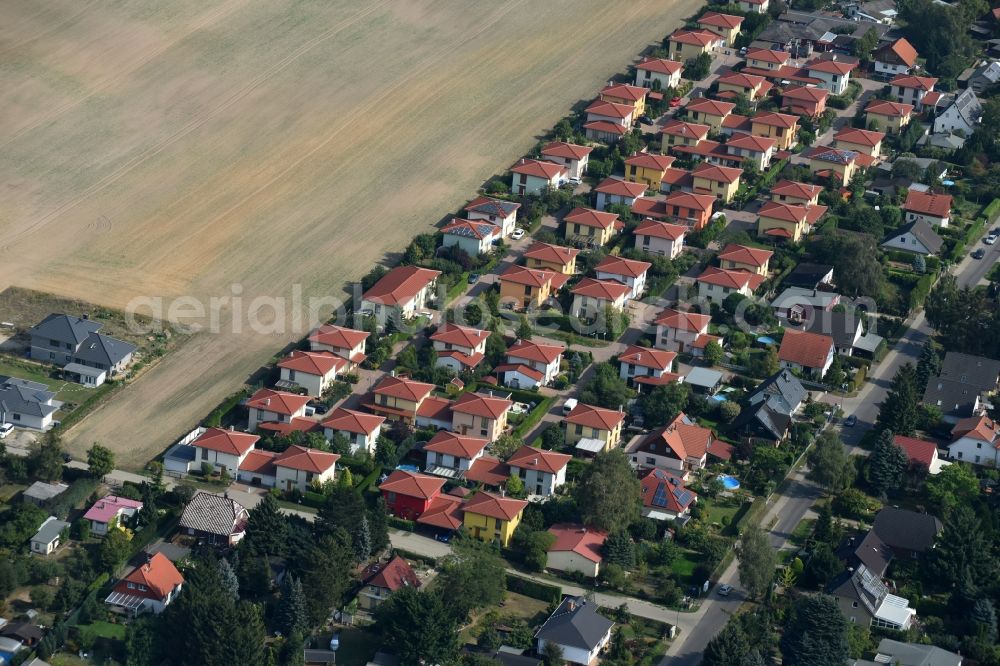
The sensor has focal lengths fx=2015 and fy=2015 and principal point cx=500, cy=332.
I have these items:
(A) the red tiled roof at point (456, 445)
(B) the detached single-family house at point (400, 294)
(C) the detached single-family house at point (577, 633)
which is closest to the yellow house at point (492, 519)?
(A) the red tiled roof at point (456, 445)

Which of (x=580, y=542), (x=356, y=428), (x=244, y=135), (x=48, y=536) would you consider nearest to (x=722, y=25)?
(x=244, y=135)

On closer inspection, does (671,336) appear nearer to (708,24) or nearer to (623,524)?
(623,524)

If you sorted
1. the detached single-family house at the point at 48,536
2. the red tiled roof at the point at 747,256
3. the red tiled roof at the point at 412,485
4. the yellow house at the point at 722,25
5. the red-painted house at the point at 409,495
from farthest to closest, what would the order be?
the yellow house at the point at 722,25 < the red tiled roof at the point at 747,256 < the red tiled roof at the point at 412,485 < the red-painted house at the point at 409,495 < the detached single-family house at the point at 48,536

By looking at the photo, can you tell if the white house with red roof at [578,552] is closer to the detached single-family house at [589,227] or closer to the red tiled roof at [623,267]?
the red tiled roof at [623,267]

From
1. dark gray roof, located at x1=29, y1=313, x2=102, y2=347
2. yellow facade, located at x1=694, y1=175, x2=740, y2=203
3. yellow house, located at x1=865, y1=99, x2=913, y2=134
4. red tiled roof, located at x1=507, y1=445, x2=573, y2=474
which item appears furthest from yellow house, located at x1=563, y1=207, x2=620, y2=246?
dark gray roof, located at x1=29, y1=313, x2=102, y2=347

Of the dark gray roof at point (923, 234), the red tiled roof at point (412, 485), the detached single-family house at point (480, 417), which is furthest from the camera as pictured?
the dark gray roof at point (923, 234)

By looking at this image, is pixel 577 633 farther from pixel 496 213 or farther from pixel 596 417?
pixel 496 213
